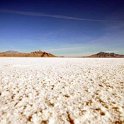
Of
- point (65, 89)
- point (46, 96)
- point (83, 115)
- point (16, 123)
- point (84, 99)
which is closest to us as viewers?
point (16, 123)

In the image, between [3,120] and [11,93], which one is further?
[11,93]

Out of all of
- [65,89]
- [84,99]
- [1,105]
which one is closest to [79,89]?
[65,89]

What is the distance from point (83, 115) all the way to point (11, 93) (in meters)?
4.23

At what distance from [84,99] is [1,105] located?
3662 millimetres

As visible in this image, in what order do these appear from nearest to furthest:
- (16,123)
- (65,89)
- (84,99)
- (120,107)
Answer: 1. (16,123)
2. (120,107)
3. (84,99)
4. (65,89)

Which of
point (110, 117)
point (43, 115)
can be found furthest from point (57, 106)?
point (110, 117)

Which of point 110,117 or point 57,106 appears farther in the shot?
point 57,106

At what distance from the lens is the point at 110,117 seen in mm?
5520

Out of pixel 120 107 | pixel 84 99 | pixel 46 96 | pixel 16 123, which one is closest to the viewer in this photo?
pixel 16 123

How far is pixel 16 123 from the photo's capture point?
5.26 meters

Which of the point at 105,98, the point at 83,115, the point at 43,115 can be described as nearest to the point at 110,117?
the point at 83,115

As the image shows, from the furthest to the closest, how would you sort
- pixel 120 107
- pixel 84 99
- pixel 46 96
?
pixel 46 96 → pixel 84 99 → pixel 120 107

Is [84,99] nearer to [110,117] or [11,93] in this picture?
[110,117]

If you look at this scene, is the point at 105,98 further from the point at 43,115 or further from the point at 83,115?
the point at 43,115
